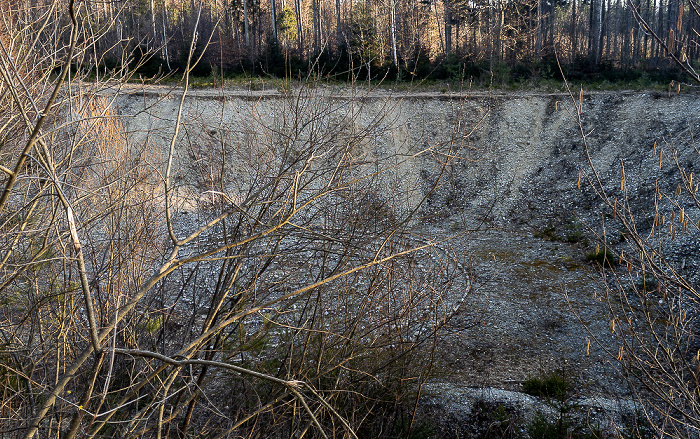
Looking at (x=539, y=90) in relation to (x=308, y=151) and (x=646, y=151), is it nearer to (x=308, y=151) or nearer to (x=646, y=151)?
(x=646, y=151)

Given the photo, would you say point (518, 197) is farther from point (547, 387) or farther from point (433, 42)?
point (433, 42)

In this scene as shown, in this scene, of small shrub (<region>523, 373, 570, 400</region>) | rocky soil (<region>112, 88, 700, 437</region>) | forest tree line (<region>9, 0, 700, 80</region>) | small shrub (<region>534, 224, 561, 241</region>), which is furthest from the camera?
forest tree line (<region>9, 0, 700, 80</region>)

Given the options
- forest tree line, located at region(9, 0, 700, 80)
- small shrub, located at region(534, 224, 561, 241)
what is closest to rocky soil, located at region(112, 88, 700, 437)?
small shrub, located at region(534, 224, 561, 241)

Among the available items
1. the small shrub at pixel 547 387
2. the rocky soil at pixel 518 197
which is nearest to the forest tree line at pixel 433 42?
the rocky soil at pixel 518 197

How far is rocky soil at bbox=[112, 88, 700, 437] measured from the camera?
739 centimetres

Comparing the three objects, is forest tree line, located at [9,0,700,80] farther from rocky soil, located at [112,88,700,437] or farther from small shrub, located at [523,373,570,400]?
small shrub, located at [523,373,570,400]

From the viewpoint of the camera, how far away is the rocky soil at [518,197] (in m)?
7.39

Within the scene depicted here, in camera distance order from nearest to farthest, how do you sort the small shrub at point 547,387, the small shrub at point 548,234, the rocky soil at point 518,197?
the rocky soil at point 518,197 → the small shrub at point 547,387 → the small shrub at point 548,234

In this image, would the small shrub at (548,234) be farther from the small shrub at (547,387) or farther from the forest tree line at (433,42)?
the forest tree line at (433,42)

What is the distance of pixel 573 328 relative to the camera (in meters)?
10.0

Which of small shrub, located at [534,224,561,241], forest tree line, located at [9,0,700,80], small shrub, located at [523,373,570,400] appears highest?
forest tree line, located at [9,0,700,80]

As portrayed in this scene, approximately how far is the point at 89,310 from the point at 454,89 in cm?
2317

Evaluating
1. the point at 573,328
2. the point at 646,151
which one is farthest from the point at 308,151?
the point at 646,151

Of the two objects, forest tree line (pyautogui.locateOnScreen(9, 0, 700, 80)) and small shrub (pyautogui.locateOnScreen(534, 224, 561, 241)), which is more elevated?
forest tree line (pyautogui.locateOnScreen(9, 0, 700, 80))
